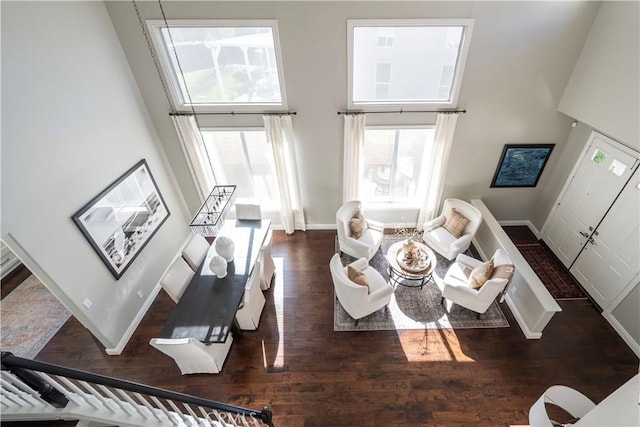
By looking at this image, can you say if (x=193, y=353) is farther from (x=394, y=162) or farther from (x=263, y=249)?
(x=394, y=162)

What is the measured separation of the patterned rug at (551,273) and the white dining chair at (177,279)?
577 cm

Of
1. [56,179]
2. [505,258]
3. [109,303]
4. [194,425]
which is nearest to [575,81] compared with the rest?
[505,258]

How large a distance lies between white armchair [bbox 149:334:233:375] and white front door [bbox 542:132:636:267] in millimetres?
5843

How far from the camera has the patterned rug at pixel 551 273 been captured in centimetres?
482

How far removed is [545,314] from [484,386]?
126 cm

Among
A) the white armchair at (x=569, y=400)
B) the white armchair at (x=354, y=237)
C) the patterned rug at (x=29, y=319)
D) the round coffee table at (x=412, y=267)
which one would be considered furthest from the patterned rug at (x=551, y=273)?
the patterned rug at (x=29, y=319)

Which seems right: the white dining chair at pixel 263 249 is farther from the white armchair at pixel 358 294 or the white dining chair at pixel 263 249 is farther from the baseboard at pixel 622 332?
the baseboard at pixel 622 332

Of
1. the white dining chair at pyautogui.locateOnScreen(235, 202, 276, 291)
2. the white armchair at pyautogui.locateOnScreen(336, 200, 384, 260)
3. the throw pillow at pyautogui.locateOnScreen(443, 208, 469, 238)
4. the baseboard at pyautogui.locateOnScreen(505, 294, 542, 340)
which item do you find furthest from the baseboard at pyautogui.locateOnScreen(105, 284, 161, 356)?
the baseboard at pyautogui.locateOnScreen(505, 294, 542, 340)

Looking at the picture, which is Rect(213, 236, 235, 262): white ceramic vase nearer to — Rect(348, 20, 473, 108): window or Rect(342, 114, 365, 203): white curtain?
Rect(342, 114, 365, 203): white curtain

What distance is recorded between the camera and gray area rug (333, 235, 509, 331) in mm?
4434

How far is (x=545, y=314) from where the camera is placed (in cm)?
392

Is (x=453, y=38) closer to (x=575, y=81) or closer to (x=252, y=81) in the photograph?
(x=575, y=81)

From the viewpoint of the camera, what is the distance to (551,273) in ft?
16.9

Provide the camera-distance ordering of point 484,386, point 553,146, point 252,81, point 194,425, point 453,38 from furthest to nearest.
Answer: point 553,146, point 252,81, point 453,38, point 484,386, point 194,425
